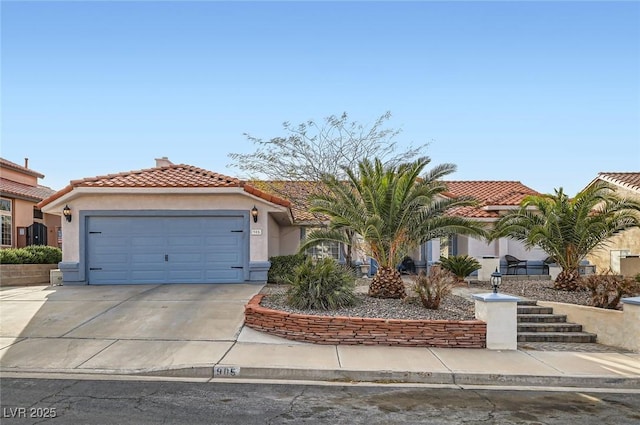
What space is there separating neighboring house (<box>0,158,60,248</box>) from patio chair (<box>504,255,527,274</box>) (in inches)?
821

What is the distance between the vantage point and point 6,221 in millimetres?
21812

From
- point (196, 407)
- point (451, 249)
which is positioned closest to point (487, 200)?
point (451, 249)

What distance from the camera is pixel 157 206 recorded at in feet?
48.8

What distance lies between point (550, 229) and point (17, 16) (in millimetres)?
15086

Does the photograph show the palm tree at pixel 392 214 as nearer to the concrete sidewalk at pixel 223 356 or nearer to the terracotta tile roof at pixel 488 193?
the concrete sidewalk at pixel 223 356

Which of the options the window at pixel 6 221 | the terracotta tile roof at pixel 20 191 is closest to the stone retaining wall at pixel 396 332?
the window at pixel 6 221

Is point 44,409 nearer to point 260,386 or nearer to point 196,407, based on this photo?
point 196,407

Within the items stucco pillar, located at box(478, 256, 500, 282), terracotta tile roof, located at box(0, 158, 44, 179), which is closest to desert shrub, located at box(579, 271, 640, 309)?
stucco pillar, located at box(478, 256, 500, 282)

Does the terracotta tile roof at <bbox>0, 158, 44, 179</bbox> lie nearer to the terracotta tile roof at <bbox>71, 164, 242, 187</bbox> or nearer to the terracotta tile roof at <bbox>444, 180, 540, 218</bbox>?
the terracotta tile roof at <bbox>71, 164, 242, 187</bbox>

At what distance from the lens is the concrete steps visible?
9.87 metres

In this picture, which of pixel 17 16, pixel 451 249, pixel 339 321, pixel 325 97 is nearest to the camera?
pixel 339 321

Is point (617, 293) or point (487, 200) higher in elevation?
point (487, 200)

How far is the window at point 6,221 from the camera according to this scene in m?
21.6

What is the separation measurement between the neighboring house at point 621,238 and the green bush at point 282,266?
45.0ft
